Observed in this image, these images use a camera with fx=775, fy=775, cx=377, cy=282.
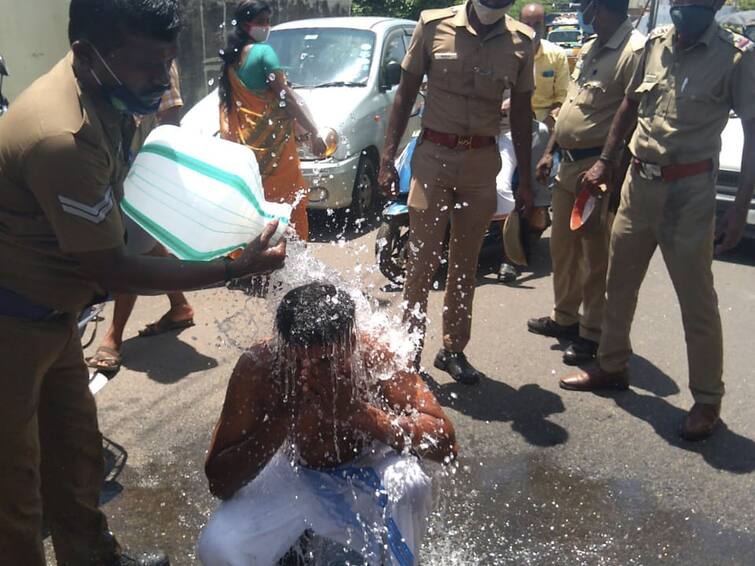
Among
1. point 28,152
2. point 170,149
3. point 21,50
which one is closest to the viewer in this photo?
point 28,152

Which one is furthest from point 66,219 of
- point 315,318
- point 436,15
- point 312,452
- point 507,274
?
point 507,274

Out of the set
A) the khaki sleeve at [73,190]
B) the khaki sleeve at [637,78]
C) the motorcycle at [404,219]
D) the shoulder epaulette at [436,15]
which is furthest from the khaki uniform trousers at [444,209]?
the khaki sleeve at [73,190]

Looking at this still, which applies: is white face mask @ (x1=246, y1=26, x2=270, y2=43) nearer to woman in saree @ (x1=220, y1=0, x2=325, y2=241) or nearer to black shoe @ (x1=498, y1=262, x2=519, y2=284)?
woman in saree @ (x1=220, y1=0, x2=325, y2=241)

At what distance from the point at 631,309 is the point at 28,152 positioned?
314 centimetres

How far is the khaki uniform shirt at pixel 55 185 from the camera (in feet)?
6.51

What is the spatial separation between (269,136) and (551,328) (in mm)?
2242

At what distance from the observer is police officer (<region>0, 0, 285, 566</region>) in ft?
6.59

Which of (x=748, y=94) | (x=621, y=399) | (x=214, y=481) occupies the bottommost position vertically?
(x=621, y=399)

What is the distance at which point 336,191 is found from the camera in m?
6.91

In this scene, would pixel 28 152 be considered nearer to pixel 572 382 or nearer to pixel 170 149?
pixel 170 149

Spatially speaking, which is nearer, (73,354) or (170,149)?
(170,149)

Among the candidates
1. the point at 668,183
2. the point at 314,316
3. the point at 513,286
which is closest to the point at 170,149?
the point at 314,316

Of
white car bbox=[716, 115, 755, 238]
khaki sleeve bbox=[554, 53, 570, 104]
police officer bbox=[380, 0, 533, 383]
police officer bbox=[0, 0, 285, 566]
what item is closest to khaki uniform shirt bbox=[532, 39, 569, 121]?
khaki sleeve bbox=[554, 53, 570, 104]

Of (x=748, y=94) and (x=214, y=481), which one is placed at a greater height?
(x=748, y=94)
